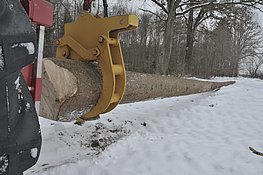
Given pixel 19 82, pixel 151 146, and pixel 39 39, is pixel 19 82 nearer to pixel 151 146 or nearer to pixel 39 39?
pixel 39 39

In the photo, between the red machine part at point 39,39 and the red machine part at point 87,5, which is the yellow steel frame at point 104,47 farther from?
the red machine part at point 39,39

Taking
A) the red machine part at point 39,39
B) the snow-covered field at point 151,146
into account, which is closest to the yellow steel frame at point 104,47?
the snow-covered field at point 151,146

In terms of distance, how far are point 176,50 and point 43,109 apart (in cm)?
2600

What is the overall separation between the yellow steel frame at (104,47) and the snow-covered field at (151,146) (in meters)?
0.47

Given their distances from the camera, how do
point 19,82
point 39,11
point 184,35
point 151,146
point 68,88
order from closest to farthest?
point 19,82
point 39,11
point 68,88
point 151,146
point 184,35

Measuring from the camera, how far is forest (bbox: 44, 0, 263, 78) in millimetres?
13180

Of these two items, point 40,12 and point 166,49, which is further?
point 166,49

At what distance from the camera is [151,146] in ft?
9.61

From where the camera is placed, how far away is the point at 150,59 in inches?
979

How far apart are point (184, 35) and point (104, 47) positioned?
24745 millimetres

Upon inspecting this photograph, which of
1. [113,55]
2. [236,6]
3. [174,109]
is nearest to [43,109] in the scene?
[113,55]

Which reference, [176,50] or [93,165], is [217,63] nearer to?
[176,50]

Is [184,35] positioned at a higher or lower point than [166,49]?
higher

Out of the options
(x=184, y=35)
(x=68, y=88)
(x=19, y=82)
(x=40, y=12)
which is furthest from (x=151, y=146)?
(x=184, y=35)
